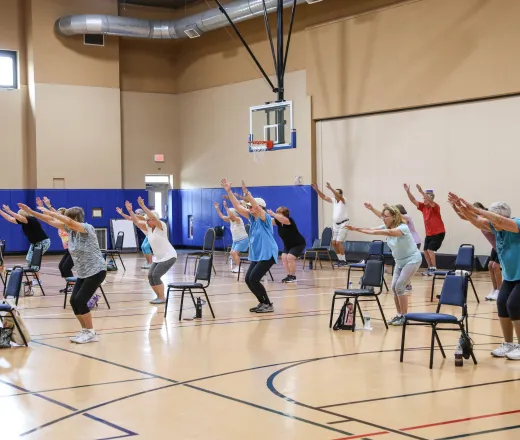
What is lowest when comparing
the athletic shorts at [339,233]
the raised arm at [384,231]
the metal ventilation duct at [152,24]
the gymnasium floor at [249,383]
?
the gymnasium floor at [249,383]

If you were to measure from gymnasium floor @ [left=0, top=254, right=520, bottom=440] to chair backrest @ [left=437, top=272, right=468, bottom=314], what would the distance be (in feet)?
1.87

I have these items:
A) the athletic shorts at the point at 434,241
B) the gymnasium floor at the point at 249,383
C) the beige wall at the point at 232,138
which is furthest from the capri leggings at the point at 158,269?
the beige wall at the point at 232,138

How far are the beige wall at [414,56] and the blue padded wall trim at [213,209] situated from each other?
2.53 meters

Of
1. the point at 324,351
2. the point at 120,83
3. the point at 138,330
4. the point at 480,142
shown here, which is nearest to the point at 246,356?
the point at 324,351

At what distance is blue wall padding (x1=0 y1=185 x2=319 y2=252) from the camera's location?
76.6 ft

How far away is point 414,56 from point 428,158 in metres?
2.55

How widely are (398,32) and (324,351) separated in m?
13.2

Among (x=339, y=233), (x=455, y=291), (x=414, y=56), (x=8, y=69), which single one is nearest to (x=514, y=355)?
(x=455, y=291)

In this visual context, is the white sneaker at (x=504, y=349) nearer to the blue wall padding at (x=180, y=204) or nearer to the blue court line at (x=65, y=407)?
the blue court line at (x=65, y=407)

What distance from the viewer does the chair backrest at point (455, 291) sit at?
870cm

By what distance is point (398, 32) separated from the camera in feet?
66.6

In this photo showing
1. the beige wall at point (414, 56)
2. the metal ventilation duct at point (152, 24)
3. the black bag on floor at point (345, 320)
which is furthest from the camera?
the metal ventilation duct at point (152, 24)

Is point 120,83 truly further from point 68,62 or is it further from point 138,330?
point 138,330

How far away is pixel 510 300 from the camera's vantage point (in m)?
8.09
